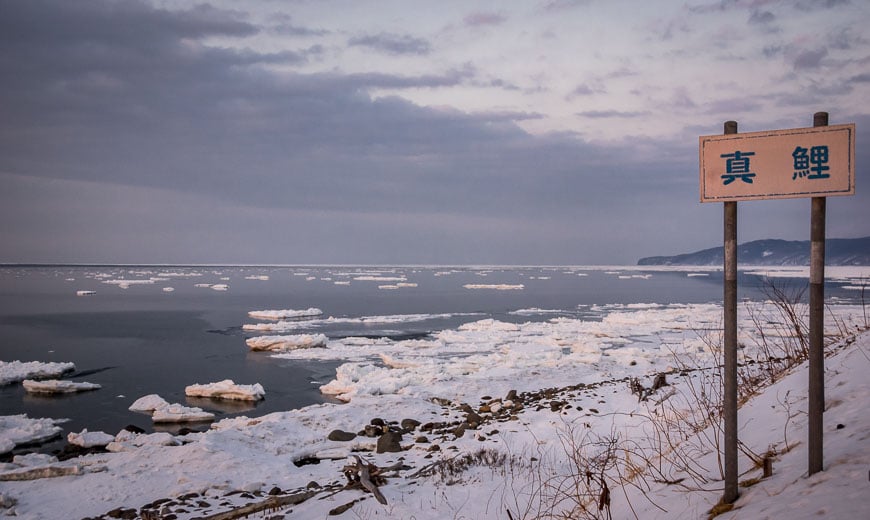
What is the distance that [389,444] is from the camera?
8383 mm

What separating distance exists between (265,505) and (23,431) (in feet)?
24.1

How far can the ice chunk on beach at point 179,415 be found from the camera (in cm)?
1150

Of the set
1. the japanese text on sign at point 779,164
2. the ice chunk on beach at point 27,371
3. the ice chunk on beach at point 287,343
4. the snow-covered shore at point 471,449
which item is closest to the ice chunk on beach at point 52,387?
the ice chunk on beach at point 27,371

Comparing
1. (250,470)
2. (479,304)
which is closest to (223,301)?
(479,304)

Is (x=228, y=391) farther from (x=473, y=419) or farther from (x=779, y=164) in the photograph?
(x=779, y=164)

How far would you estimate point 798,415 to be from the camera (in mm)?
4281

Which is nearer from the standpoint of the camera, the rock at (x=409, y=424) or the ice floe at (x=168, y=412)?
the rock at (x=409, y=424)

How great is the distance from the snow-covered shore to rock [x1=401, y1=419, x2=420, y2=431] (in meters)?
0.08

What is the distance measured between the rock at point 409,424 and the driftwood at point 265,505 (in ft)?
12.4

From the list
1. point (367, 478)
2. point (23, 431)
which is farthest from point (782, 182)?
point (23, 431)

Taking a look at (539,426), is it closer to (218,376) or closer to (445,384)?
(445,384)

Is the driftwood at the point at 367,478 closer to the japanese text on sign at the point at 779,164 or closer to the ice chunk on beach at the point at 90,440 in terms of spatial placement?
the japanese text on sign at the point at 779,164

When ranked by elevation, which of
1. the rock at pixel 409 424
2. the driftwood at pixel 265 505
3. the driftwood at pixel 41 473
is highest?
the driftwood at pixel 265 505

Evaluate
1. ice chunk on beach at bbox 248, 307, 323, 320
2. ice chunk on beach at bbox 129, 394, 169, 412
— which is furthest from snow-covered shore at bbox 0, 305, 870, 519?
ice chunk on beach at bbox 248, 307, 323, 320
